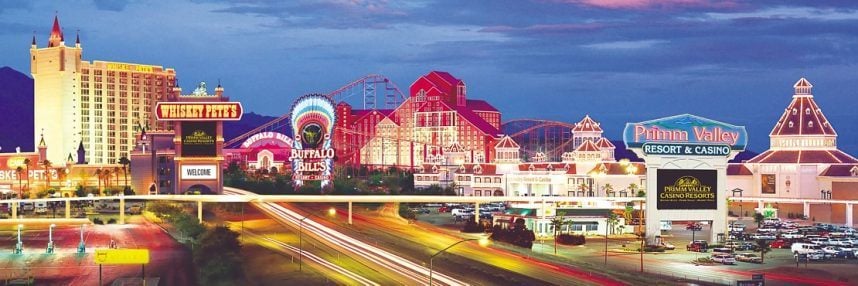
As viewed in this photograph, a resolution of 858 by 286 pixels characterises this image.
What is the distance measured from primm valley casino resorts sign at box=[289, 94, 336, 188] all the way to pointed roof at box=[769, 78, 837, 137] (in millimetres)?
52466

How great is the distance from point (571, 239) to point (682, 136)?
1253 cm

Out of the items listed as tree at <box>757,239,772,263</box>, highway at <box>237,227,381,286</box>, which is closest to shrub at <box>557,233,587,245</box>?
tree at <box>757,239,772,263</box>

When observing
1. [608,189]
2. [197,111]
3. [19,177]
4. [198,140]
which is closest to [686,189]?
[608,189]

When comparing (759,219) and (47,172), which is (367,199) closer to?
(759,219)

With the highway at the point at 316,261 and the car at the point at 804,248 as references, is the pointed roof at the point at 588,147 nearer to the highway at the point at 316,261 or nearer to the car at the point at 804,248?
the highway at the point at 316,261

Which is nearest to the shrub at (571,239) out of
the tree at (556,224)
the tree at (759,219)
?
the tree at (556,224)

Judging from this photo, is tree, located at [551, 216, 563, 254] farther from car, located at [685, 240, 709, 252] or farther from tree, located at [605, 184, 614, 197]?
tree, located at [605, 184, 614, 197]

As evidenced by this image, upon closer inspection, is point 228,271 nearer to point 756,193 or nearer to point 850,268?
point 850,268

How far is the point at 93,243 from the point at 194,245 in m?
9.72

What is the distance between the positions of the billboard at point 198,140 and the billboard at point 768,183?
211 feet

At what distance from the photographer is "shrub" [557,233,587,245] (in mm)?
117188

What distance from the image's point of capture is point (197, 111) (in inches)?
5896

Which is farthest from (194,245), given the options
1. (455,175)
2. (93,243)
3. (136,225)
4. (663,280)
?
(455,175)

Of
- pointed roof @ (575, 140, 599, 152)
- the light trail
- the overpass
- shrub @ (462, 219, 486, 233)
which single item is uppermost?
pointed roof @ (575, 140, 599, 152)
